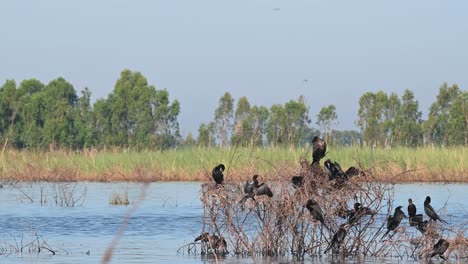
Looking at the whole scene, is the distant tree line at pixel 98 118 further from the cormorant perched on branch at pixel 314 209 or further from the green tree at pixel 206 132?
the cormorant perched on branch at pixel 314 209

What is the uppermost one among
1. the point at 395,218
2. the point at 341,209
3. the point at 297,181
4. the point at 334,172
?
the point at 334,172

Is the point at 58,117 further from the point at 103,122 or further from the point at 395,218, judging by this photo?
the point at 395,218

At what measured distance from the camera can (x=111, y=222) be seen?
66.4ft

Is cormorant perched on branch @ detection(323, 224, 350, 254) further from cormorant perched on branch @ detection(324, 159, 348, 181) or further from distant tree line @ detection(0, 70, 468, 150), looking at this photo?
distant tree line @ detection(0, 70, 468, 150)

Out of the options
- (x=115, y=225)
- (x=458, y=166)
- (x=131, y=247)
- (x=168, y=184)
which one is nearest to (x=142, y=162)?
(x=168, y=184)

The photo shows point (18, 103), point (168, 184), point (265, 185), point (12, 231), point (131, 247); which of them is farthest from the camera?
point (18, 103)

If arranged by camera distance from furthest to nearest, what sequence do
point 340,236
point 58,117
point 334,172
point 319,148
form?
point 58,117 → point 340,236 → point 334,172 → point 319,148

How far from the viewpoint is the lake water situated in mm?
14555

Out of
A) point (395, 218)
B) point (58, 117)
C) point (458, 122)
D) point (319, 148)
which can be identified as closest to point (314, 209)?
Answer: point (319, 148)

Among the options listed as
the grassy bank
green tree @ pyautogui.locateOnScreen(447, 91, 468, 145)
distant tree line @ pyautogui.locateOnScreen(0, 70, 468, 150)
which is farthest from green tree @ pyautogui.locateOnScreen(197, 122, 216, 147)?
the grassy bank

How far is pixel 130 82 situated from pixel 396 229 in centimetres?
5188

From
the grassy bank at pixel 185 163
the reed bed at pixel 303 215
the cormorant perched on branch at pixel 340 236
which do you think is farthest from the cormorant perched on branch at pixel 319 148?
the grassy bank at pixel 185 163

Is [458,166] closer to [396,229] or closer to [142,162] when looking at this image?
[142,162]

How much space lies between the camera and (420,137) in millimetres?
64375
